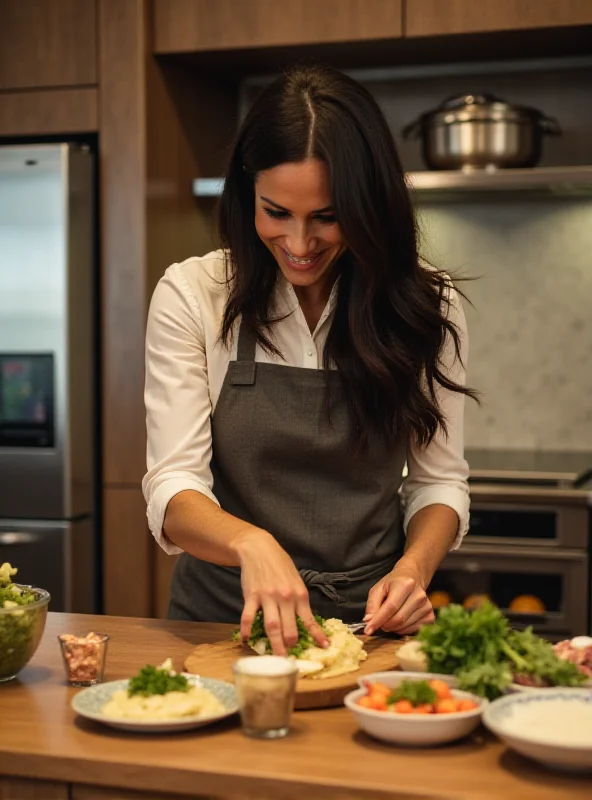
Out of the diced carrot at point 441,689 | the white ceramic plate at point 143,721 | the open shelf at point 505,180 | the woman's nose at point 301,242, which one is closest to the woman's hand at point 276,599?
the white ceramic plate at point 143,721

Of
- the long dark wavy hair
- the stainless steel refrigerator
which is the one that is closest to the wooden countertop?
the long dark wavy hair

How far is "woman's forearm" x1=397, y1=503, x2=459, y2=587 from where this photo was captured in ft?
5.66

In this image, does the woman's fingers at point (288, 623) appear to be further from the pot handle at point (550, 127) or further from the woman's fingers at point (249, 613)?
the pot handle at point (550, 127)

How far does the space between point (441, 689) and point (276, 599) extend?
27 centimetres

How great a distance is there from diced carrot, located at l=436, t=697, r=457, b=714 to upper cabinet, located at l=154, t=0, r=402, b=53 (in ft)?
7.53

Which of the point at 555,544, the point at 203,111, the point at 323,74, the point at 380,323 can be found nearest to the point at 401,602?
the point at 380,323

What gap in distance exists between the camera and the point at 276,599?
143cm

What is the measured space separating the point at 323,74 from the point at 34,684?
97 cm

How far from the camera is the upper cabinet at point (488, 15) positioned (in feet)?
9.77

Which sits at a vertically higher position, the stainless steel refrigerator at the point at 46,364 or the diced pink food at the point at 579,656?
the stainless steel refrigerator at the point at 46,364

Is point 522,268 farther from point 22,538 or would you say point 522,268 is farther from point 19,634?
point 19,634

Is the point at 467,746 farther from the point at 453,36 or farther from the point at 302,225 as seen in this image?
the point at 453,36

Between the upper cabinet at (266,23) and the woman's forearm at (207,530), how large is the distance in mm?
1833

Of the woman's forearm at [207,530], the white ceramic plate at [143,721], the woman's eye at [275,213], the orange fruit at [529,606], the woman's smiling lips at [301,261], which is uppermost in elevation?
the woman's eye at [275,213]
